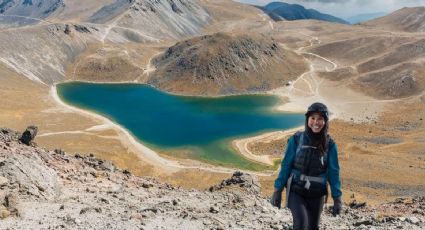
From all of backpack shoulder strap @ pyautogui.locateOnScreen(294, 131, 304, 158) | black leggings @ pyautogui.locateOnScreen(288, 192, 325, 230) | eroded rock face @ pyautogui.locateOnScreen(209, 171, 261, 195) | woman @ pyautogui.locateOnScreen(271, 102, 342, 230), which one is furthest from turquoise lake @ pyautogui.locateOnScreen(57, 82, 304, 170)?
backpack shoulder strap @ pyautogui.locateOnScreen(294, 131, 304, 158)

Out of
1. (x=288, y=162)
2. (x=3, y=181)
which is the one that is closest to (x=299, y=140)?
(x=288, y=162)

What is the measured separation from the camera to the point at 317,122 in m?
11.7

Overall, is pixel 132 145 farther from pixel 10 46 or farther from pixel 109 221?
pixel 10 46

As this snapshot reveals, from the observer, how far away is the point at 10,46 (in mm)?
146375

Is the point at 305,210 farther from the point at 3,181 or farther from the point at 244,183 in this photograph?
the point at 244,183

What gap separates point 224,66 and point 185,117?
1662 inches

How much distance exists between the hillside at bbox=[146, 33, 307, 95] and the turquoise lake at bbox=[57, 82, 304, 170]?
6.64 metres

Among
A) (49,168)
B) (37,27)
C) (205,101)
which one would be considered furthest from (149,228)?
(37,27)

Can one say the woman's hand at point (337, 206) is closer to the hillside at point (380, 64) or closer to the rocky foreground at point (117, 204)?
the rocky foreground at point (117, 204)

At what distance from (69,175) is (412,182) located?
48521 millimetres

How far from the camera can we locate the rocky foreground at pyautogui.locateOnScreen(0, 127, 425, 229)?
19.8 meters

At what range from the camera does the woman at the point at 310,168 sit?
11844 millimetres

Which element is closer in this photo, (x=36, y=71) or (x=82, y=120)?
(x=82, y=120)

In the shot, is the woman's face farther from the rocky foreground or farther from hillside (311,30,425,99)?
hillside (311,30,425,99)
